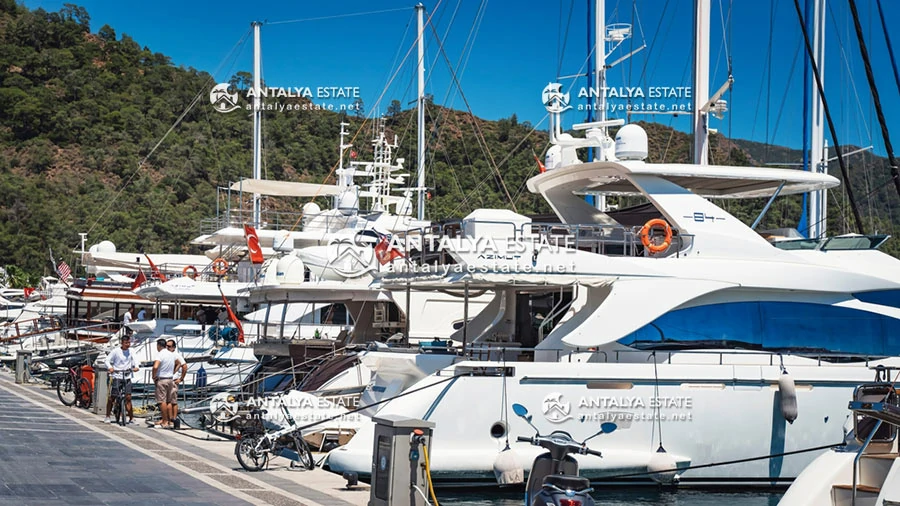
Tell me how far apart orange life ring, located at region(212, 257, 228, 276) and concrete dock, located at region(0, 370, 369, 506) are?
45.2 feet

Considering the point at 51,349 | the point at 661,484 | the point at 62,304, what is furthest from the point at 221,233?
the point at 661,484

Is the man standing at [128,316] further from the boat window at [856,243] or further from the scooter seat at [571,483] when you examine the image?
the scooter seat at [571,483]

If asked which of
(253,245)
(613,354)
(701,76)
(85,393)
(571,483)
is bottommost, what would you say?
(85,393)

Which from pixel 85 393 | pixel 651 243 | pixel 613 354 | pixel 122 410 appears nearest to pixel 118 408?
pixel 122 410

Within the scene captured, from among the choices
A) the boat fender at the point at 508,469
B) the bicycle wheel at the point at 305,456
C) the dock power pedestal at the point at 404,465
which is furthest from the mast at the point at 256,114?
the dock power pedestal at the point at 404,465

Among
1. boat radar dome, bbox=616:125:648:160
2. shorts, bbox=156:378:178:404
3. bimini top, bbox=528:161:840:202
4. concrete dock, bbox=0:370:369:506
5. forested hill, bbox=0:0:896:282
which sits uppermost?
forested hill, bbox=0:0:896:282

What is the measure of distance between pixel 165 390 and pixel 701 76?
11122 millimetres

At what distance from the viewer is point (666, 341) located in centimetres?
1594

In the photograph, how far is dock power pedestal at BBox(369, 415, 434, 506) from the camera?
10000 millimetres

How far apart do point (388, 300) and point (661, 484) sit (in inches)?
365

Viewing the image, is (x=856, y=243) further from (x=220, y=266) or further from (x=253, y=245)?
(x=220, y=266)

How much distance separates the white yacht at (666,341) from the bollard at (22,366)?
16.0 meters

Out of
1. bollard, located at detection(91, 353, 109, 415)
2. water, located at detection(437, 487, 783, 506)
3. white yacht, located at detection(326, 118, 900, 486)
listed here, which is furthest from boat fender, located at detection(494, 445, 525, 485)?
bollard, located at detection(91, 353, 109, 415)

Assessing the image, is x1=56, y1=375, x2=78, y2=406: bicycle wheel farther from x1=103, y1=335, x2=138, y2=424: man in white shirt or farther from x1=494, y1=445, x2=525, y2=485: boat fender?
x1=494, y1=445, x2=525, y2=485: boat fender
